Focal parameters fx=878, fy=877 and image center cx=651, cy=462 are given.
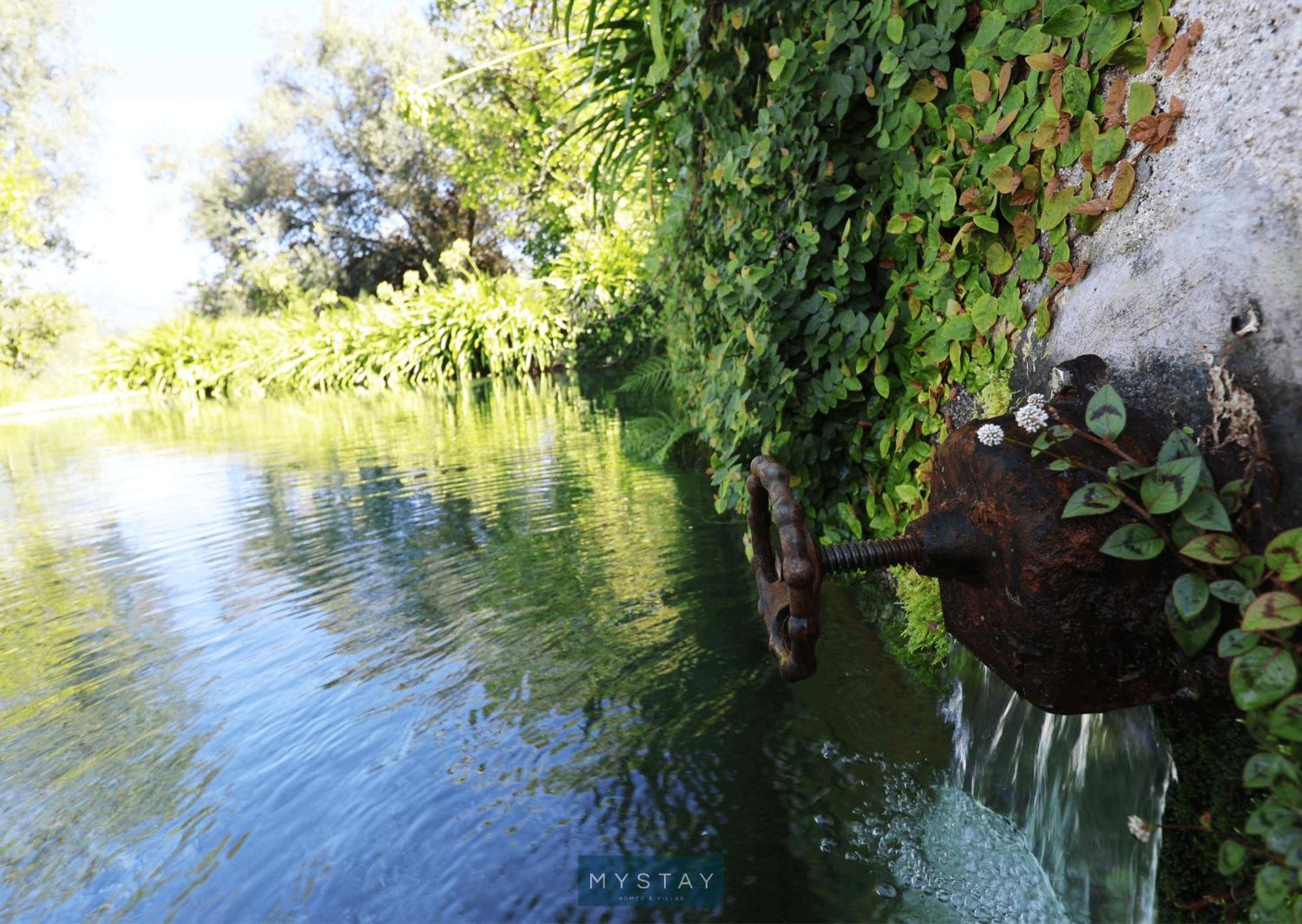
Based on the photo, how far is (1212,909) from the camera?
5.03 feet

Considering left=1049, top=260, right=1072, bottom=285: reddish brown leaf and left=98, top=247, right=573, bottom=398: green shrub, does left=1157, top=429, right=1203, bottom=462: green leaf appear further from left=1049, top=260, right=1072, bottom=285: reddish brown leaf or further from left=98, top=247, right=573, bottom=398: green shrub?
left=98, top=247, right=573, bottom=398: green shrub

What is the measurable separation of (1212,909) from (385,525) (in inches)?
217

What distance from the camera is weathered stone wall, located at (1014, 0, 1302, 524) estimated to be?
4.45ft

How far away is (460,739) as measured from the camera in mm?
2982

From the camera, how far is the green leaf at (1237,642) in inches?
49.6

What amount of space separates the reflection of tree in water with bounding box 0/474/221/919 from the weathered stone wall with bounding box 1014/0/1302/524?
271 cm

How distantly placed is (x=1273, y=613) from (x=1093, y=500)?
1.08ft

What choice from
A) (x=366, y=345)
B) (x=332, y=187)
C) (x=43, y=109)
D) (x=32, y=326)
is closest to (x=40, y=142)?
(x=43, y=109)

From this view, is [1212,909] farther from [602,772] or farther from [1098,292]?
[602,772]

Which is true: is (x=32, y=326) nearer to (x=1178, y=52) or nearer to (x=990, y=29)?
(x=990, y=29)

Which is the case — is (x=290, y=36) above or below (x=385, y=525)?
above

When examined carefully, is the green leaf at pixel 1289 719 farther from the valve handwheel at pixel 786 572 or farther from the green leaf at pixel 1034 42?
the green leaf at pixel 1034 42

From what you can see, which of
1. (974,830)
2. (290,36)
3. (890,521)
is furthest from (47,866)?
(290,36)

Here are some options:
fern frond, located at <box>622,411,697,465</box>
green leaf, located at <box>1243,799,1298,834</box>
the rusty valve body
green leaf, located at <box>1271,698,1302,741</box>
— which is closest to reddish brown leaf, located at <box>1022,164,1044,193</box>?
the rusty valve body
